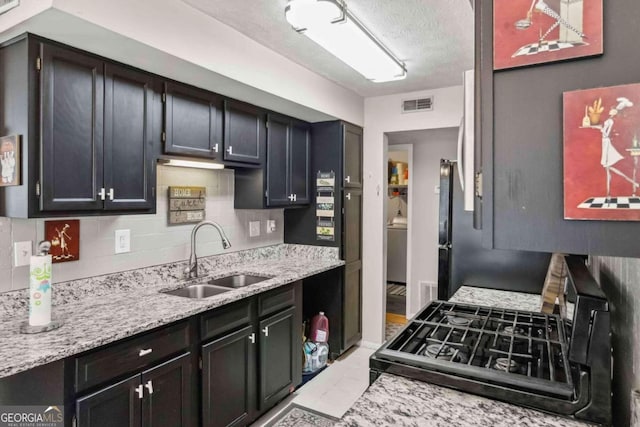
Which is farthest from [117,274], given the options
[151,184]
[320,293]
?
[320,293]

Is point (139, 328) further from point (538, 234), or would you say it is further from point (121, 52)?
point (538, 234)

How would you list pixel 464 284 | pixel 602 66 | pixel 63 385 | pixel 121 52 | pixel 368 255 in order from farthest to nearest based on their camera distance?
pixel 368 255 < pixel 464 284 < pixel 121 52 < pixel 63 385 < pixel 602 66

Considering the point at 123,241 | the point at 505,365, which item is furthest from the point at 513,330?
the point at 123,241

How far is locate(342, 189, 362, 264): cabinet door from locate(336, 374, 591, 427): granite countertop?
2.56 metres

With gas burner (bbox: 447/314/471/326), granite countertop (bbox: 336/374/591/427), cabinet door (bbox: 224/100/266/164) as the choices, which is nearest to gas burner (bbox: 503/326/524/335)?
gas burner (bbox: 447/314/471/326)

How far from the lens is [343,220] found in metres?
3.62

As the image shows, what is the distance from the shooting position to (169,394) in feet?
6.46

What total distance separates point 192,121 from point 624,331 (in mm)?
2328

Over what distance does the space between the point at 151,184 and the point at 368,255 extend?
233 cm

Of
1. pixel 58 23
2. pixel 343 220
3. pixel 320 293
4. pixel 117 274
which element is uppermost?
pixel 58 23

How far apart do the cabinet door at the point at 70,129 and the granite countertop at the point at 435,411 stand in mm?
1654

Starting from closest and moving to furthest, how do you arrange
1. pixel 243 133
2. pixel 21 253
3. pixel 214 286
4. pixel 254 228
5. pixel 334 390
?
1. pixel 21 253
2. pixel 214 286
3. pixel 243 133
4. pixel 334 390
5. pixel 254 228

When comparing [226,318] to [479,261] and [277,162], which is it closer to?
[277,162]

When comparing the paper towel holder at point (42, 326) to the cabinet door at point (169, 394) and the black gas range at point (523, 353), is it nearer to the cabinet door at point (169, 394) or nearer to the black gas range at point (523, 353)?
the cabinet door at point (169, 394)
